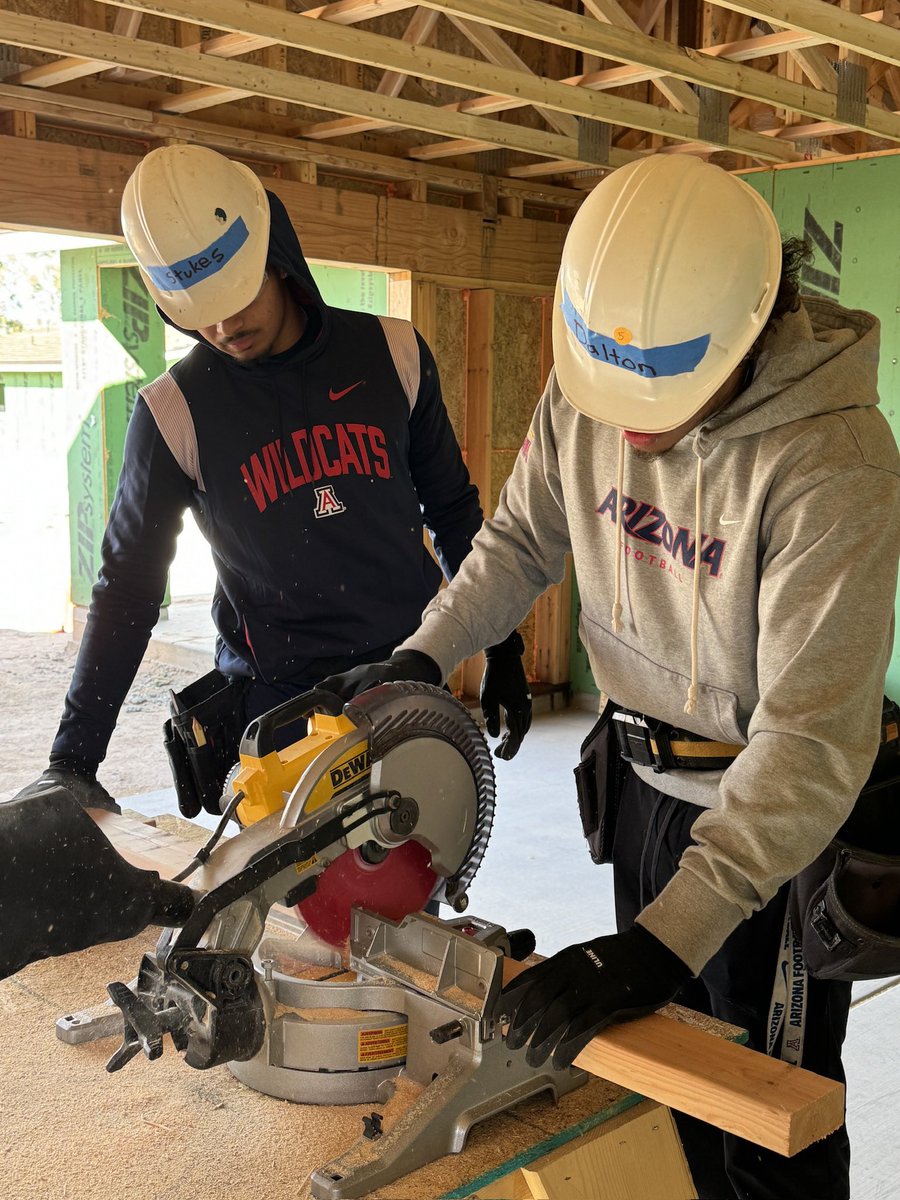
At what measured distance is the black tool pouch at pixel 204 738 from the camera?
7.38 feet

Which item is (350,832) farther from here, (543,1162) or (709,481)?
(709,481)

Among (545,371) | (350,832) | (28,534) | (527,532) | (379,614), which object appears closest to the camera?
(350,832)

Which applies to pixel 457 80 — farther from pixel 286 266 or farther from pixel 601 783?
pixel 601 783

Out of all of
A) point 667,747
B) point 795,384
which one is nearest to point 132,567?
point 667,747

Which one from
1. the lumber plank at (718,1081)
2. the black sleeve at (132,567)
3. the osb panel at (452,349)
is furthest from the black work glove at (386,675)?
the osb panel at (452,349)

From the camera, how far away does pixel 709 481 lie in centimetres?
150

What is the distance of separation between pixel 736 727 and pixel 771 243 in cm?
59

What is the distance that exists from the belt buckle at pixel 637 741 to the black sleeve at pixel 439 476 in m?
0.74

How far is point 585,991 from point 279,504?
48.7 inches

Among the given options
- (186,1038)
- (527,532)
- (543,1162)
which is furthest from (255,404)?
(543,1162)

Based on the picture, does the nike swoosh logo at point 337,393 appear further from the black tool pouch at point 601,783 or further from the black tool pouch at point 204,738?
the black tool pouch at point 601,783

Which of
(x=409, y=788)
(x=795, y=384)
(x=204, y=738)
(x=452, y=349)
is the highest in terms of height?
(x=795, y=384)

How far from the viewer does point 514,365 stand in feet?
20.3

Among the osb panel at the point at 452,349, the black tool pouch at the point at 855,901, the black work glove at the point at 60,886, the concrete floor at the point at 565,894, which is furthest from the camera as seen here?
the osb panel at the point at 452,349
